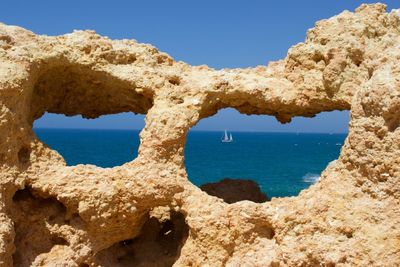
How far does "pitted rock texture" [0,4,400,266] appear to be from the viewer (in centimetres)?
596

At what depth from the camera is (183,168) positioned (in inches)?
295

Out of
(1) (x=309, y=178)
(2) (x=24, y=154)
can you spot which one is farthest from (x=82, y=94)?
(1) (x=309, y=178)

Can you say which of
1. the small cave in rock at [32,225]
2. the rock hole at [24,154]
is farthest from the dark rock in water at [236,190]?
the rock hole at [24,154]

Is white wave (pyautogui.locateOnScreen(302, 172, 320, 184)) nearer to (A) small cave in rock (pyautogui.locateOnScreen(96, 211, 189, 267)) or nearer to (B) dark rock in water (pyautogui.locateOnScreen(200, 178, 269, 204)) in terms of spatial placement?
(B) dark rock in water (pyautogui.locateOnScreen(200, 178, 269, 204))

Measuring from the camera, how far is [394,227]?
5.73 m

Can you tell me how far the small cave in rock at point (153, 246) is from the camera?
7.72m

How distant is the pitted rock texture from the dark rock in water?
1.17 metres

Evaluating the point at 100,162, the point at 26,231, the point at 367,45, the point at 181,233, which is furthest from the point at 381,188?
the point at 100,162

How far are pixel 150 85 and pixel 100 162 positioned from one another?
49705 millimetres

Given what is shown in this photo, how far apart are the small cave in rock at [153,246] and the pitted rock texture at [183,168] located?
2 centimetres

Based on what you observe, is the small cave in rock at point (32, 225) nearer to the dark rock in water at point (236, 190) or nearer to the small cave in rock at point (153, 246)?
the small cave in rock at point (153, 246)

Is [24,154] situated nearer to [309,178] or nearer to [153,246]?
[153,246]

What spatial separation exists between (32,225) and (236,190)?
3.70 m

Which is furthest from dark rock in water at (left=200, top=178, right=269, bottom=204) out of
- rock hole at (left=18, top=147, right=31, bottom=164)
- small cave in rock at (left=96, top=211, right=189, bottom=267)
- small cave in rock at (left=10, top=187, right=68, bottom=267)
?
rock hole at (left=18, top=147, right=31, bottom=164)
